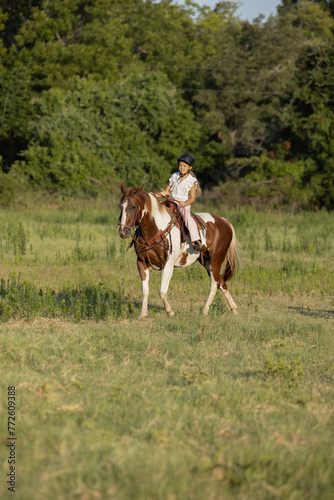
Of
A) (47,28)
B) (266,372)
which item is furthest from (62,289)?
(47,28)

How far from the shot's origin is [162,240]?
910 centimetres

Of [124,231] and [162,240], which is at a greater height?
[124,231]

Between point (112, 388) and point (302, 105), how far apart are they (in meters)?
25.0

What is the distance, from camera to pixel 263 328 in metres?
8.62

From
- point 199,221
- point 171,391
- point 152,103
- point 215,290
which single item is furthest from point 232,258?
point 152,103

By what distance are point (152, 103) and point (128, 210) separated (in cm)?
2800

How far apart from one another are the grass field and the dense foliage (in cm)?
1596

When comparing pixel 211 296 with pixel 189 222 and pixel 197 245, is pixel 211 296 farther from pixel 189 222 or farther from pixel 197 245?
pixel 189 222

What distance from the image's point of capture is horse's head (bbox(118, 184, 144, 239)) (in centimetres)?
838

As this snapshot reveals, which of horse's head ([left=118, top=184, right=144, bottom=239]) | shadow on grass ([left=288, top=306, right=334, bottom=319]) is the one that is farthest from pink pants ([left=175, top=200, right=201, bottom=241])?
shadow on grass ([left=288, top=306, right=334, bottom=319])

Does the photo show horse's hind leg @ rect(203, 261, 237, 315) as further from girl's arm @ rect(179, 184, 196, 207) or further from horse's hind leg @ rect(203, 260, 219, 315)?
girl's arm @ rect(179, 184, 196, 207)

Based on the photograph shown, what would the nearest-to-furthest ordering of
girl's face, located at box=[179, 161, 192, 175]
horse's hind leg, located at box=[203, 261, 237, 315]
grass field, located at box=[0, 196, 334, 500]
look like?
grass field, located at box=[0, 196, 334, 500]
girl's face, located at box=[179, 161, 192, 175]
horse's hind leg, located at box=[203, 261, 237, 315]

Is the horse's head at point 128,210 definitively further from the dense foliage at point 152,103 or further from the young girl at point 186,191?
the dense foliage at point 152,103

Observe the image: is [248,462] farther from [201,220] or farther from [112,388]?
[201,220]
